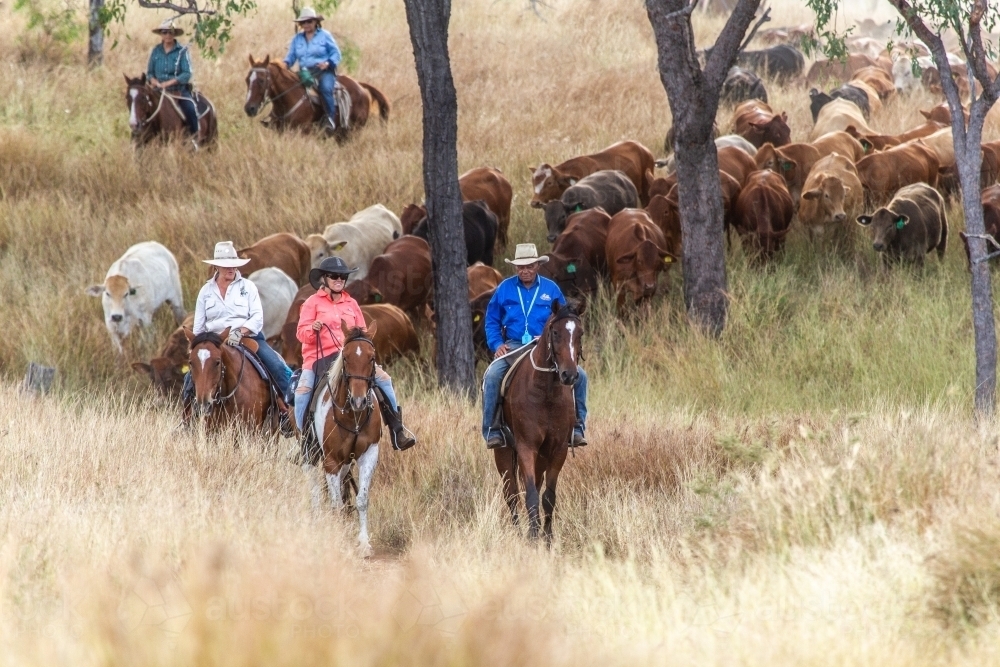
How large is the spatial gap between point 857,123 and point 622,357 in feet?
31.3

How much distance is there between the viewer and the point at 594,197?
60.2 ft

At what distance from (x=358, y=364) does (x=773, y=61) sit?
23.8m

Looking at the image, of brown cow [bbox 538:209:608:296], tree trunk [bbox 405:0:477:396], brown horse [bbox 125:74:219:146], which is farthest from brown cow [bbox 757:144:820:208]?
brown horse [bbox 125:74:219:146]

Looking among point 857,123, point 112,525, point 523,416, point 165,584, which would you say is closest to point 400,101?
point 857,123

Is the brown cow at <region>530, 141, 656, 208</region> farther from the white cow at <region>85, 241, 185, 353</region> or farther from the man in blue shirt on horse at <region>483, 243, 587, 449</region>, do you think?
the man in blue shirt on horse at <region>483, 243, 587, 449</region>

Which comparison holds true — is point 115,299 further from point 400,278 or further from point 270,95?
point 270,95

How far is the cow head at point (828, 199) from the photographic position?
17.1 meters

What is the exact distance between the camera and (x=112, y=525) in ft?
24.9

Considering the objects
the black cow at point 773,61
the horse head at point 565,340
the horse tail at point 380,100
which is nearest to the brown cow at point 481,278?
the horse head at point 565,340

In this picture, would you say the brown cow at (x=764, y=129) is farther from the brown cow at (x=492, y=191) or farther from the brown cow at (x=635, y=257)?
the brown cow at (x=635, y=257)

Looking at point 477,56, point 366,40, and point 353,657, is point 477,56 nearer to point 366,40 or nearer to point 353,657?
point 366,40

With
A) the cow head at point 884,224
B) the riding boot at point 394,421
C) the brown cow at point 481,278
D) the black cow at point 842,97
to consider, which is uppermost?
the black cow at point 842,97

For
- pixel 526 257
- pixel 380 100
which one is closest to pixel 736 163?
pixel 380 100

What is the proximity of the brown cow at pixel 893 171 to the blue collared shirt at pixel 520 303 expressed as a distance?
960cm
